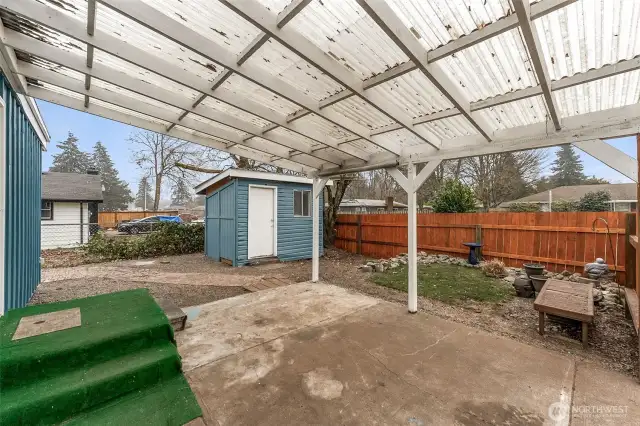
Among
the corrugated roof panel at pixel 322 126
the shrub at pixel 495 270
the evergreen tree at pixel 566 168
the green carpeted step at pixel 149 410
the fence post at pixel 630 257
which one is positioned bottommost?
the green carpeted step at pixel 149 410

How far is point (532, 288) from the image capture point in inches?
175

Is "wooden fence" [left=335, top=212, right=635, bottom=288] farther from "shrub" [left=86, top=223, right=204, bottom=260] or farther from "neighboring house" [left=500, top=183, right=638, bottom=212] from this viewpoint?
"neighboring house" [left=500, top=183, right=638, bottom=212]

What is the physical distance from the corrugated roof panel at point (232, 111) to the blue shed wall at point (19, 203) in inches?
76.0

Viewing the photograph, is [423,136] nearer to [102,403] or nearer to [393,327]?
[393,327]

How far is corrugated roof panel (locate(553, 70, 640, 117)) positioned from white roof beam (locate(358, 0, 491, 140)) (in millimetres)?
796

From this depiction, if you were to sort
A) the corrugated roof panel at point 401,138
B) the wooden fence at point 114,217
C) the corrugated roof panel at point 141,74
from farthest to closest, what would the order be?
the wooden fence at point 114,217 < the corrugated roof panel at point 401,138 < the corrugated roof panel at point 141,74

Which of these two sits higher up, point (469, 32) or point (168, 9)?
point (168, 9)

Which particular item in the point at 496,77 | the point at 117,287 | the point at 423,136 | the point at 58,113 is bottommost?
the point at 117,287

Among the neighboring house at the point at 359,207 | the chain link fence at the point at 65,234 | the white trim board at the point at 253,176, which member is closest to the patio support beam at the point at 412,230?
the white trim board at the point at 253,176

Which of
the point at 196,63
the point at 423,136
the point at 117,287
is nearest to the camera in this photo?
the point at 196,63

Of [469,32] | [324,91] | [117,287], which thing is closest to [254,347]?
[324,91]

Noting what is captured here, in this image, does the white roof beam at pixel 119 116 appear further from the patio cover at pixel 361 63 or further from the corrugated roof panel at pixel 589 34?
the corrugated roof panel at pixel 589 34

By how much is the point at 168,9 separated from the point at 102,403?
2.80 meters

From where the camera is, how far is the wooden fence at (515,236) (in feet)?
17.0
